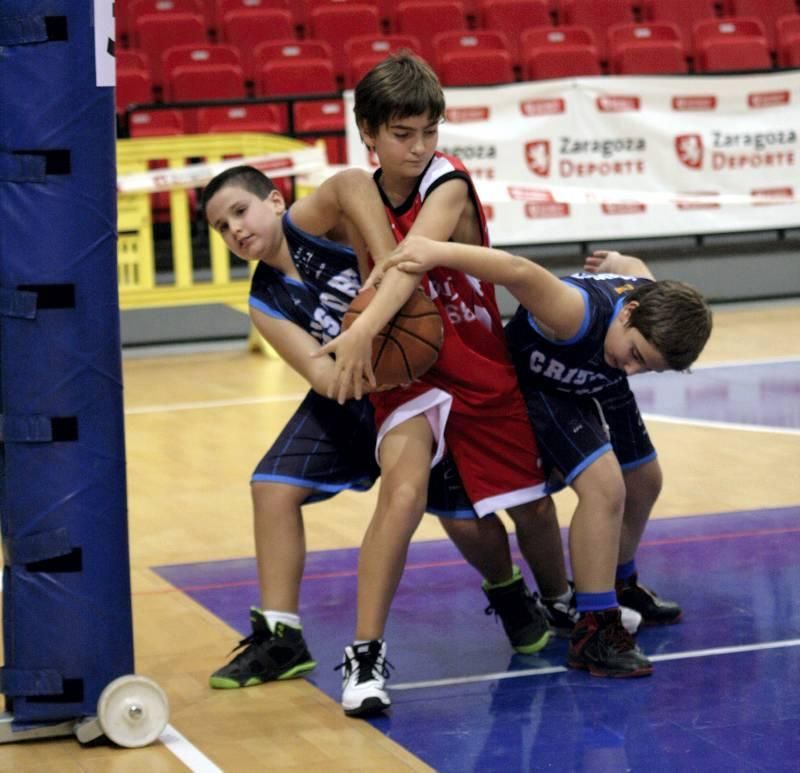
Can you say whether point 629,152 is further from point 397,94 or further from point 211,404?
point 397,94

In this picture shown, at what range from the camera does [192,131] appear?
38.5 ft

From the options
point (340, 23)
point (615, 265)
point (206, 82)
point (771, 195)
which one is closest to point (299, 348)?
point (615, 265)

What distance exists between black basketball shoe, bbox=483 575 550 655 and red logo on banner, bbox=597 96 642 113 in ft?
25.3

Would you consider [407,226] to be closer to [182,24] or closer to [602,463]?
[602,463]

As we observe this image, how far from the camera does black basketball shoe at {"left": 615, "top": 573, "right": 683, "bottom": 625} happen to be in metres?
4.56

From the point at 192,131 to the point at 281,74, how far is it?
36.3 inches

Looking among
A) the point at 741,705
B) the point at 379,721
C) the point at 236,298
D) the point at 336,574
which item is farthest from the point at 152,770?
the point at 236,298

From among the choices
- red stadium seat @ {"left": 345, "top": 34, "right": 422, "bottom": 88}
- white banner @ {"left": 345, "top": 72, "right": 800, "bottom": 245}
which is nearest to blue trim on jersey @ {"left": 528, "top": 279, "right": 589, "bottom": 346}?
white banner @ {"left": 345, "top": 72, "right": 800, "bottom": 245}

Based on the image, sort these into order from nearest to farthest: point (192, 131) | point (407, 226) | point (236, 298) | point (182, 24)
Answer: point (407, 226) → point (236, 298) → point (192, 131) → point (182, 24)

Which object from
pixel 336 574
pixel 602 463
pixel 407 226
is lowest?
pixel 336 574

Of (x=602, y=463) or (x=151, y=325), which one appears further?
(x=151, y=325)

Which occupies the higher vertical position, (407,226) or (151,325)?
(407,226)

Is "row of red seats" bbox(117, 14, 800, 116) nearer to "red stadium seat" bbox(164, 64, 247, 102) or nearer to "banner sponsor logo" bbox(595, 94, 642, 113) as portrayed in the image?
"red stadium seat" bbox(164, 64, 247, 102)

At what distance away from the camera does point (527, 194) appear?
36.1 feet
